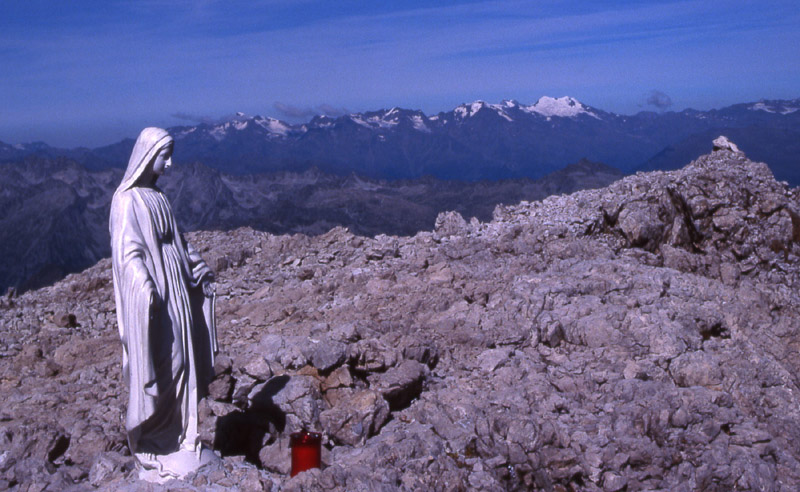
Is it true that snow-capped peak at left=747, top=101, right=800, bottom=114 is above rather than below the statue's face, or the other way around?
below

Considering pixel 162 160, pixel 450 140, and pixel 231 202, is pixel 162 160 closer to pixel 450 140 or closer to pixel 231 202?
pixel 231 202

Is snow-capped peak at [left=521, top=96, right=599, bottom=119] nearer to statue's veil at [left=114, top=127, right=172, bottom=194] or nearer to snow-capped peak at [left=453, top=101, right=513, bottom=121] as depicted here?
snow-capped peak at [left=453, top=101, right=513, bottom=121]

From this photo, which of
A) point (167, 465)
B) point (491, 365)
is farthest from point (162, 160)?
point (491, 365)

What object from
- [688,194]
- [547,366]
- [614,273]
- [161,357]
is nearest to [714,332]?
[614,273]

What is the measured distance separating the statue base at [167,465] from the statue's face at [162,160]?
210cm

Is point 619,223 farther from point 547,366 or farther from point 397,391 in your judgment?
point 397,391

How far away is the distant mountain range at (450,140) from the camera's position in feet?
237

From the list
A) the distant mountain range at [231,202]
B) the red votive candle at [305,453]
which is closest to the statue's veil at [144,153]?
the red votive candle at [305,453]

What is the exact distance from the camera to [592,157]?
74000 mm

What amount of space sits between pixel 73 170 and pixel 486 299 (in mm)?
63572

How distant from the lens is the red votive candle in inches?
219

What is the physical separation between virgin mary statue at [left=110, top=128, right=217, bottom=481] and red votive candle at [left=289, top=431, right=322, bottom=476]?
0.64m

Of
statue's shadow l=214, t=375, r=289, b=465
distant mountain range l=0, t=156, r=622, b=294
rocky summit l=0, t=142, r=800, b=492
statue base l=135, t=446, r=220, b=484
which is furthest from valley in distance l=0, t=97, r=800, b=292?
statue base l=135, t=446, r=220, b=484

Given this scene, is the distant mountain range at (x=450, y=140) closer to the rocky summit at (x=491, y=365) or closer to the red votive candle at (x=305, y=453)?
the rocky summit at (x=491, y=365)
